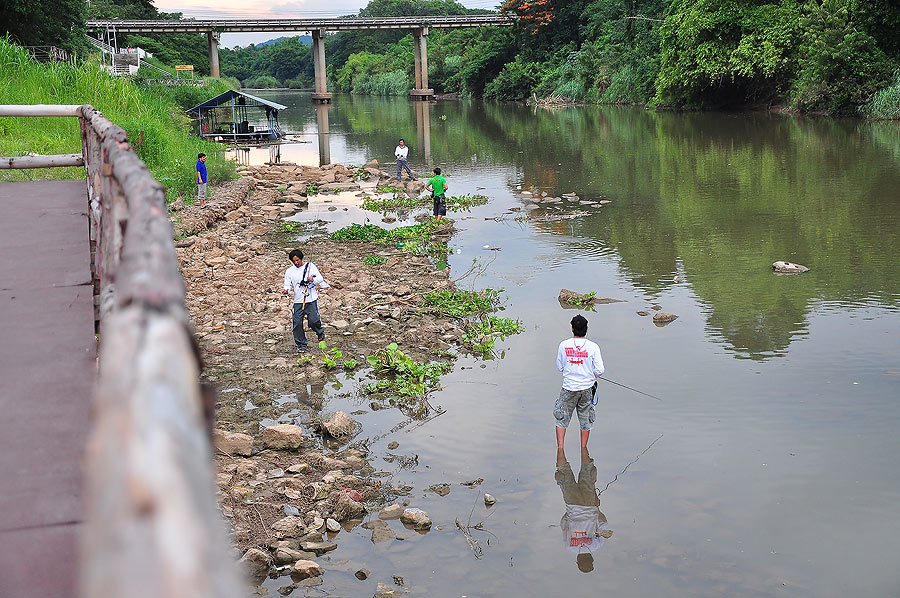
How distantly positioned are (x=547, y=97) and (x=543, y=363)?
62.2 meters

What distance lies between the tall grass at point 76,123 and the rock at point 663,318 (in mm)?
8929

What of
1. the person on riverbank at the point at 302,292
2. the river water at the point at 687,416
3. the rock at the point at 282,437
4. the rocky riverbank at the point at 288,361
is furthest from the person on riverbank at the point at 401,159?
the rock at the point at 282,437

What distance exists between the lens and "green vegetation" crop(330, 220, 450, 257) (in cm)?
1748

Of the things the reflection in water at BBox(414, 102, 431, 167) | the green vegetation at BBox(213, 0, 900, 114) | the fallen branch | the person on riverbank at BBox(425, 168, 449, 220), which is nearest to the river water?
the fallen branch

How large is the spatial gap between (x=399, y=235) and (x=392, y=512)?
1168 centimetres

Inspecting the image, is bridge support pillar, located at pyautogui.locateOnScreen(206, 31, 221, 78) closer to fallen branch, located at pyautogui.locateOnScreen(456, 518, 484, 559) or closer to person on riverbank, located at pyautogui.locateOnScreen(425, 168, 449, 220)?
person on riverbank, located at pyautogui.locateOnScreen(425, 168, 449, 220)

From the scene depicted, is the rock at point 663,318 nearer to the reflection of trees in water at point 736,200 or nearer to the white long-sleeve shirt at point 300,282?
the reflection of trees in water at point 736,200

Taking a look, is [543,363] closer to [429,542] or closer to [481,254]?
[429,542]

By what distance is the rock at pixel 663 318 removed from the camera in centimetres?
1207

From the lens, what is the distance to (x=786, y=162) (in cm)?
2670

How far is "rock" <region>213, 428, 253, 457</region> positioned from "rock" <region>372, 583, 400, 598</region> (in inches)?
96.9

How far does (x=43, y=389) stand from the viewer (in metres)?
2.81

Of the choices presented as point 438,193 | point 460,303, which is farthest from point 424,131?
point 460,303

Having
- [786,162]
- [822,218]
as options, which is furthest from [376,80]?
[822,218]
